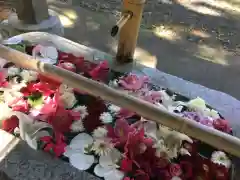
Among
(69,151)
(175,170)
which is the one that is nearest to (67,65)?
(69,151)

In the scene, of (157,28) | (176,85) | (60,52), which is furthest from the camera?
(157,28)

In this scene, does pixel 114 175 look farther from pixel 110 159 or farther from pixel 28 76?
pixel 28 76

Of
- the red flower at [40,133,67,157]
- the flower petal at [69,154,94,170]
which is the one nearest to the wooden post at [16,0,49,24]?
the red flower at [40,133,67,157]

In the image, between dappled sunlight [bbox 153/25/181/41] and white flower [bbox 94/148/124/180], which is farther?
dappled sunlight [bbox 153/25/181/41]

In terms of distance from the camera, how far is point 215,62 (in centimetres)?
271

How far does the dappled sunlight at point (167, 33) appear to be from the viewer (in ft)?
9.70

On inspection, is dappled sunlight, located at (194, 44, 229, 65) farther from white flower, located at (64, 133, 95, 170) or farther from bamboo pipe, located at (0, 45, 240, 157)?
bamboo pipe, located at (0, 45, 240, 157)

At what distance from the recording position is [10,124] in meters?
1.49

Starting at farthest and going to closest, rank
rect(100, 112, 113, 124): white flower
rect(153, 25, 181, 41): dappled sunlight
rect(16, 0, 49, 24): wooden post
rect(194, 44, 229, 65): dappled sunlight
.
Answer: rect(153, 25, 181, 41): dappled sunlight → rect(194, 44, 229, 65): dappled sunlight → rect(16, 0, 49, 24): wooden post → rect(100, 112, 113, 124): white flower

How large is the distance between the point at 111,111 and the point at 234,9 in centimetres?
236

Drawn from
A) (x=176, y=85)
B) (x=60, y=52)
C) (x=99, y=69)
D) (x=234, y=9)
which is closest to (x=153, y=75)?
(x=176, y=85)

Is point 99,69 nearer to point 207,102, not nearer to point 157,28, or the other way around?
point 207,102

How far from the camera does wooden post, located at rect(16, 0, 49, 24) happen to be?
7.39 feet

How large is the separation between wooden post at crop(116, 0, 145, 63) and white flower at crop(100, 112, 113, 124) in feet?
1.34
